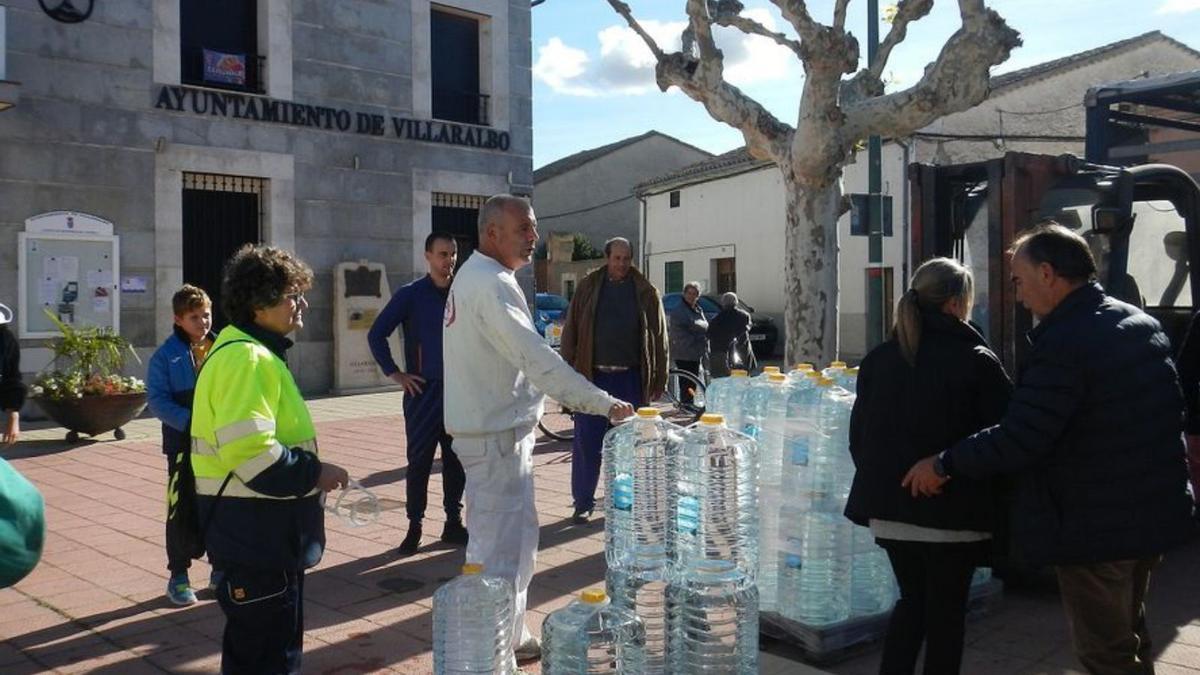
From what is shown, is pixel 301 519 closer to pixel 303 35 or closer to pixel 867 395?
pixel 867 395

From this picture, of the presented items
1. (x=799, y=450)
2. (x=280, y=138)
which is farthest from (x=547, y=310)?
(x=799, y=450)

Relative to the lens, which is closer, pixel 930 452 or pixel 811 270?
pixel 930 452

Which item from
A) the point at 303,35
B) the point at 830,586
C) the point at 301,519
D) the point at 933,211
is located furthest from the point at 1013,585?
the point at 303,35

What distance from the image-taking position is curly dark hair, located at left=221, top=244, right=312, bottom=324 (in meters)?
3.31

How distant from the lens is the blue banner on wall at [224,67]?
1530 centimetres

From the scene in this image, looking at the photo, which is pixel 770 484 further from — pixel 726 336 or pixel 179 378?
pixel 726 336

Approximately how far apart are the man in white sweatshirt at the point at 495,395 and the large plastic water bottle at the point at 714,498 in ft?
2.15

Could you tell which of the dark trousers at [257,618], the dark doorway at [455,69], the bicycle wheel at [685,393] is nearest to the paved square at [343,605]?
the dark trousers at [257,618]

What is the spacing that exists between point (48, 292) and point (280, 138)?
418cm

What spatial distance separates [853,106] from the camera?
9.55 meters

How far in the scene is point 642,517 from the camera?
174 inches

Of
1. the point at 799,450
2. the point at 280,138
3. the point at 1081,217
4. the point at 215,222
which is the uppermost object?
the point at 280,138

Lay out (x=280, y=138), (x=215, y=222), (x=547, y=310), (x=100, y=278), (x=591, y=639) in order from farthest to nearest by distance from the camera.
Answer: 1. (x=547, y=310)
2. (x=280, y=138)
3. (x=215, y=222)
4. (x=100, y=278)
5. (x=591, y=639)

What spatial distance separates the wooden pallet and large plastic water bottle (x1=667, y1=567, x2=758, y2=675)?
75cm
